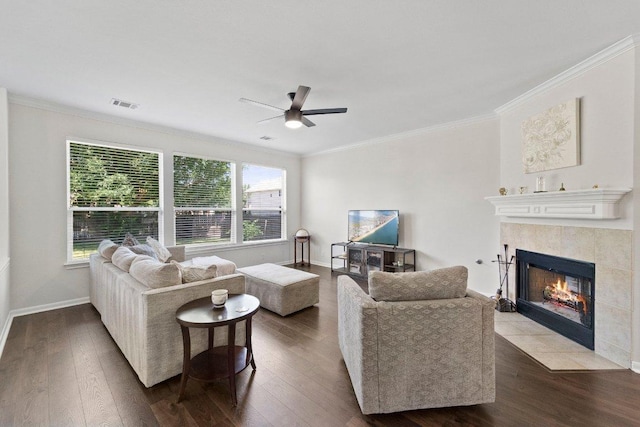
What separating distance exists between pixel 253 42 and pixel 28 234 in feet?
12.8

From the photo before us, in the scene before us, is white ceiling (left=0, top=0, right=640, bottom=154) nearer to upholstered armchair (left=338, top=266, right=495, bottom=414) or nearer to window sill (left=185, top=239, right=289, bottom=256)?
upholstered armchair (left=338, top=266, right=495, bottom=414)

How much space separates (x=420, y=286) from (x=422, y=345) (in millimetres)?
377

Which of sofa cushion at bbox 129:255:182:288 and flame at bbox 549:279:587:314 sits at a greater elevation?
sofa cushion at bbox 129:255:182:288

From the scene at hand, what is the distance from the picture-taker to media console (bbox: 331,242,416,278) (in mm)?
4863

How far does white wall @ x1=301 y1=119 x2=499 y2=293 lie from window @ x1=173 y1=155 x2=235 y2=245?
2.27 metres

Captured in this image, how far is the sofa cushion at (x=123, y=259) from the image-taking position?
8.91ft

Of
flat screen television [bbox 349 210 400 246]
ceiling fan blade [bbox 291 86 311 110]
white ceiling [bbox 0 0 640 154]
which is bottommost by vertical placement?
flat screen television [bbox 349 210 400 246]

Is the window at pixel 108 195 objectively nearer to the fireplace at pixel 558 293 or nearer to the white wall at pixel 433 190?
the white wall at pixel 433 190

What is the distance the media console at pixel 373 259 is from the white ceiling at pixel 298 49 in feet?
8.09

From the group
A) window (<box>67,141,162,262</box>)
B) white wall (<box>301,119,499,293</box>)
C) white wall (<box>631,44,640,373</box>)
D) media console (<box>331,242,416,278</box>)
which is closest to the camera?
white wall (<box>631,44,640,373</box>)

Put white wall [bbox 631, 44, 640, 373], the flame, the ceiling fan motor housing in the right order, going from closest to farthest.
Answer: white wall [bbox 631, 44, 640, 373] < the flame < the ceiling fan motor housing

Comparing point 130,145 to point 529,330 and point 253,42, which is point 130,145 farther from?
point 529,330

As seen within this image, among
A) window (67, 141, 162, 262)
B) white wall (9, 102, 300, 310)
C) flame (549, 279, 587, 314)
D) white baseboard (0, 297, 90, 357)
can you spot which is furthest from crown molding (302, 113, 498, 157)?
white baseboard (0, 297, 90, 357)

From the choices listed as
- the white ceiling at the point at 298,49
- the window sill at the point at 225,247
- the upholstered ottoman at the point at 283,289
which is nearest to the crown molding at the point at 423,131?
the white ceiling at the point at 298,49
